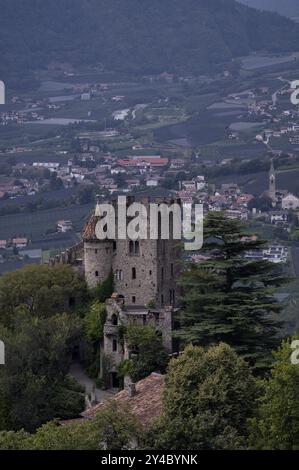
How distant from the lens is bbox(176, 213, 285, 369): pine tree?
123 ft

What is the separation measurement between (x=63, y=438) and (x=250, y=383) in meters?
5.03

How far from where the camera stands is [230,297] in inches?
1503

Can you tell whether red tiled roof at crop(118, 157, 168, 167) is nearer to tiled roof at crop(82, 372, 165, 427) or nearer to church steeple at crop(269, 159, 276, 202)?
church steeple at crop(269, 159, 276, 202)

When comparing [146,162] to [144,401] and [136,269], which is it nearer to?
[136,269]

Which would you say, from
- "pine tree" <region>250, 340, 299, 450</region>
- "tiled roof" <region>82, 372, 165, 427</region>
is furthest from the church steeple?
"pine tree" <region>250, 340, 299, 450</region>

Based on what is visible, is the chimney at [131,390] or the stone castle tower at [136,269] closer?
the chimney at [131,390]

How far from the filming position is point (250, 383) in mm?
31344

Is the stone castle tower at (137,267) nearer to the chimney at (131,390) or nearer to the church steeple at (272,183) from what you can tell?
the chimney at (131,390)

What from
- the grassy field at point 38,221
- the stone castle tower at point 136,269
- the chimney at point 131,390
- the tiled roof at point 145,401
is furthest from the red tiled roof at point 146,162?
the chimney at point 131,390

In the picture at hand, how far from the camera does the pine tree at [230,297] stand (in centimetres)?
3753

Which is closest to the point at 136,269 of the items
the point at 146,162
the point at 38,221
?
the point at 38,221

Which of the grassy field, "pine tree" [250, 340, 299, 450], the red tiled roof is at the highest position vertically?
"pine tree" [250, 340, 299, 450]

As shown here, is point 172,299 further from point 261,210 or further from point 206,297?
point 261,210
